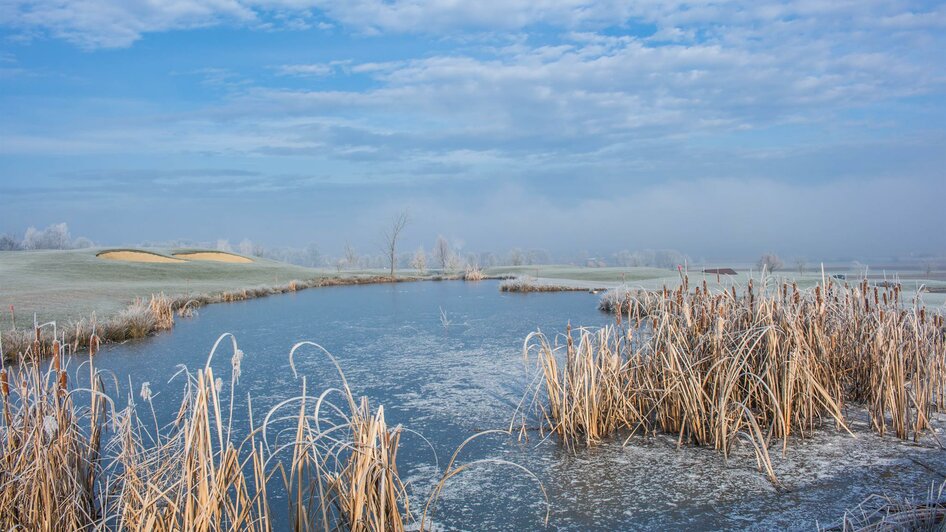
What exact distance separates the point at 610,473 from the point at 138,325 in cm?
1094

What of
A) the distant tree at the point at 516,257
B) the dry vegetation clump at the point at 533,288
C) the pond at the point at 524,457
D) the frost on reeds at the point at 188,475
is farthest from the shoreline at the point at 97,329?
the distant tree at the point at 516,257

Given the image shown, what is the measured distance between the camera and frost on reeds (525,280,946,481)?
514cm

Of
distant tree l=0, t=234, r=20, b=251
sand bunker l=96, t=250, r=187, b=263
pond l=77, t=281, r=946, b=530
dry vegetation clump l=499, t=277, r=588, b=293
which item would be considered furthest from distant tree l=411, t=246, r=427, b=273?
distant tree l=0, t=234, r=20, b=251

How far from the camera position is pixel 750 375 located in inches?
218

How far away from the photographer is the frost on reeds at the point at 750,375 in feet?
16.9

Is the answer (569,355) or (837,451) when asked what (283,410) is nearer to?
(569,355)

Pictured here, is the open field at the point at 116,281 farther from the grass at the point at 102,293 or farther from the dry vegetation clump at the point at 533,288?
the dry vegetation clump at the point at 533,288

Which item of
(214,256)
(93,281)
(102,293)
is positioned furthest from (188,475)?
(214,256)

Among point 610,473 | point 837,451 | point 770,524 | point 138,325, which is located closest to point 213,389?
point 610,473

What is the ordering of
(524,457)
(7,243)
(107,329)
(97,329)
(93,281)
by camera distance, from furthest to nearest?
1. (7,243)
2. (93,281)
3. (107,329)
4. (97,329)
5. (524,457)

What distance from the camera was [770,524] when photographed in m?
3.71

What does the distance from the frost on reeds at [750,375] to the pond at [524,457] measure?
0.22m

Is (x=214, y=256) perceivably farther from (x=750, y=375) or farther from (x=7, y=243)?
(x=750, y=375)

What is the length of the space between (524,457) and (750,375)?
87.8 inches
